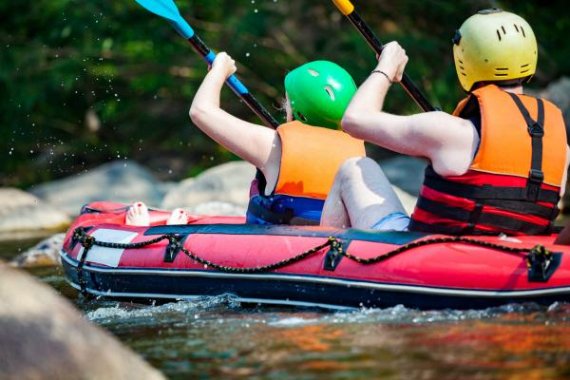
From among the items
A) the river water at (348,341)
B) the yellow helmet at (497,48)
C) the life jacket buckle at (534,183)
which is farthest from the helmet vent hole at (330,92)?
the life jacket buckle at (534,183)

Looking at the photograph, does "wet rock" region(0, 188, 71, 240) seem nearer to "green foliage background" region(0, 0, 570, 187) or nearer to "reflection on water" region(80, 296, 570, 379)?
"green foliage background" region(0, 0, 570, 187)

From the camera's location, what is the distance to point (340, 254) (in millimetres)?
4562

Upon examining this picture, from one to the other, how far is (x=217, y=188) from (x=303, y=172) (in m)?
4.91

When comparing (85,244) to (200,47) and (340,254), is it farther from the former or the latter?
(340,254)

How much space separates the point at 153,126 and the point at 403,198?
7.57m

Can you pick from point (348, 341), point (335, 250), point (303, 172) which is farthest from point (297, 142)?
point (348, 341)

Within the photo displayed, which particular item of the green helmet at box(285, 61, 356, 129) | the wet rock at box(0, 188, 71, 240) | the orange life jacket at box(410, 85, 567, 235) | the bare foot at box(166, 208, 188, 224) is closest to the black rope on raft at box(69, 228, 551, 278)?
the orange life jacket at box(410, 85, 567, 235)

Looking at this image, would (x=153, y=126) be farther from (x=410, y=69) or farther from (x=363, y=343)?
(x=363, y=343)

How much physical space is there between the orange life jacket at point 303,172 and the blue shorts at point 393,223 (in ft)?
1.43

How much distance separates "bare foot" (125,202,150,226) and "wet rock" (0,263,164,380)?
8.96 ft

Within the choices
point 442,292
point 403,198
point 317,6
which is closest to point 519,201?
point 442,292

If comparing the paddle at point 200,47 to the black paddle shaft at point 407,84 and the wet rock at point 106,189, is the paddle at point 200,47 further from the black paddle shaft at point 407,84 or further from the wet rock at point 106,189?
the wet rock at point 106,189

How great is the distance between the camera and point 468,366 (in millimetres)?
3451

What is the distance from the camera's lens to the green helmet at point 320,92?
205 inches
